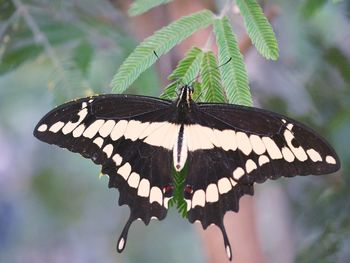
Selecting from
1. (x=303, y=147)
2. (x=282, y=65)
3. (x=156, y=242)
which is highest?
(x=282, y=65)

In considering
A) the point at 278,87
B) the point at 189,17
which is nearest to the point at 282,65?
the point at 278,87

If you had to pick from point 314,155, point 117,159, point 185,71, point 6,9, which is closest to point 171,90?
point 185,71

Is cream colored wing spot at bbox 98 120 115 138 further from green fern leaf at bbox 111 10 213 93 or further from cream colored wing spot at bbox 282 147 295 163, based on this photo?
cream colored wing spot at bbox 282 147 295 163

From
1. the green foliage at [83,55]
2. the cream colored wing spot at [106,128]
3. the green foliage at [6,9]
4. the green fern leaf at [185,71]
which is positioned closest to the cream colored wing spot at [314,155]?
the green fern leaf at [185,71]

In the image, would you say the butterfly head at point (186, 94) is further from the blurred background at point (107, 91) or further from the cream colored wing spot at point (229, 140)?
the blurred background at point (107, 91)

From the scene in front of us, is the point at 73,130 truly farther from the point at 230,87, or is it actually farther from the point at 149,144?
the point at 230,87

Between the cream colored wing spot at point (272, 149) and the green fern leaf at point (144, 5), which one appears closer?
the cream colored wing spot at point (272, 149)

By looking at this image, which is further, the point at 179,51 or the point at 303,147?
the point at 179,51
